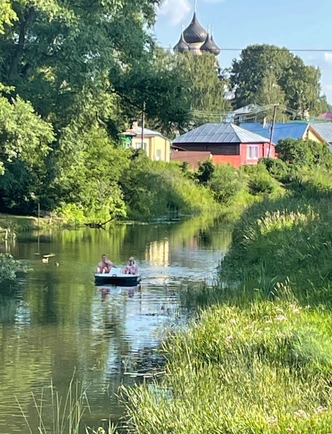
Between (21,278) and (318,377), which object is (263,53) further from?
(318,377)

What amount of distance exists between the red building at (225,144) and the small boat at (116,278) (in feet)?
161

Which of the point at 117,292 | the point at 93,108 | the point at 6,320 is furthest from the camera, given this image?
the point at 93,108

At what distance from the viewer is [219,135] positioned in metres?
76.4

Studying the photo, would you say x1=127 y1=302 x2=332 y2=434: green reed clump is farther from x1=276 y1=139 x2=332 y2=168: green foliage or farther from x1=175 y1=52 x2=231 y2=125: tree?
x1=175 y1=52 x2=231 y2=125: tree

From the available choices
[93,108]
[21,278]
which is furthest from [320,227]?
[93,108]

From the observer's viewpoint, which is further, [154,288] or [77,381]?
[154,288]

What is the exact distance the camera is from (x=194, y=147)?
77.6m

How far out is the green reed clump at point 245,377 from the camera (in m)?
8.20

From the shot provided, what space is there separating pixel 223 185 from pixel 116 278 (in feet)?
123

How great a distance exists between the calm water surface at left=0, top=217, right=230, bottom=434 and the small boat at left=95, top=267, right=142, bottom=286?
1.39 feet

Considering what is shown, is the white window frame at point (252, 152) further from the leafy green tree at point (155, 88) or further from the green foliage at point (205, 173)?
the leafy green tree at point (155, 88)

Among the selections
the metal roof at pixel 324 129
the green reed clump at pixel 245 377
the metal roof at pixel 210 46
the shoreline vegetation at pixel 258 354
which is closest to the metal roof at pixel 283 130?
the metal roof at pixel 324 129

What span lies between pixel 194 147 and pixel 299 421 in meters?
70.3

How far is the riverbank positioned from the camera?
8.37 m
